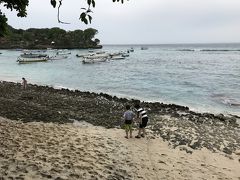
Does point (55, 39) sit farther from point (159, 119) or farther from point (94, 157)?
point (94, 157)

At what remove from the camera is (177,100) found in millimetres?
34562

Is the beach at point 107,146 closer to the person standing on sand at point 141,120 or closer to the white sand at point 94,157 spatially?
the white sand at point 94,157

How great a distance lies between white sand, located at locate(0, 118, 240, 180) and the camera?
11.7 meters

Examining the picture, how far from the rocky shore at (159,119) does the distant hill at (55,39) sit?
144 metres

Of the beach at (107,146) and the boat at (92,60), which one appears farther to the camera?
the boat at (92,60)

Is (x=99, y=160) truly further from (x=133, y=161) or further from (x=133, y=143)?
(x=133, y=143)

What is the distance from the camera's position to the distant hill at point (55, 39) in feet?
559

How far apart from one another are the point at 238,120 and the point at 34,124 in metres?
13.9

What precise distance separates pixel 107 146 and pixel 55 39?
165m

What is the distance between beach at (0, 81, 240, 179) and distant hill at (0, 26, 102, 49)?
14849cm

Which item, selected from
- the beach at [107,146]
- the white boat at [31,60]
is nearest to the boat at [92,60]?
the white boat at [31,60]

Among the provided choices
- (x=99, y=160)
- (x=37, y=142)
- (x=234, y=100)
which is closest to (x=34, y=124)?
(x=37, y=142)

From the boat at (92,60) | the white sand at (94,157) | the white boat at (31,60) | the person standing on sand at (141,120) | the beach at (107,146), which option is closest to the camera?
the white sand at (94,157)

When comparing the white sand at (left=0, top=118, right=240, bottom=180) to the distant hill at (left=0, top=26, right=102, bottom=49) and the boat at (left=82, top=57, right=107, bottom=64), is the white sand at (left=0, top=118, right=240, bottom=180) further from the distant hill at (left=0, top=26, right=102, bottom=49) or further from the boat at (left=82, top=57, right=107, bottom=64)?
the distant hill at (left=0, top=26, right=102, bottom=49)
